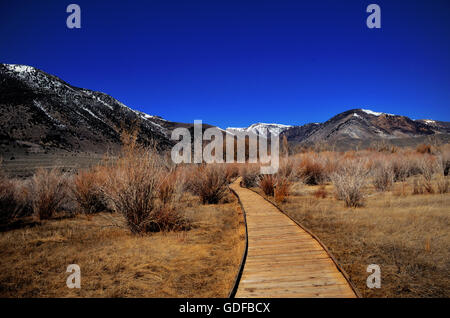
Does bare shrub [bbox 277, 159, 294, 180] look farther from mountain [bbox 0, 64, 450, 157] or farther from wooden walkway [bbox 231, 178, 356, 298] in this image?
mountain [bbox 0, 64, 450, 157]

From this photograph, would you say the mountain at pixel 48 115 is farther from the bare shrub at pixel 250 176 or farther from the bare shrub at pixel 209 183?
the bare shrub at pixel 209 183

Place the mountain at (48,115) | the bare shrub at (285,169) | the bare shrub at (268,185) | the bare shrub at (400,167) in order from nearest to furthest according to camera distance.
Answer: the bare shrub at (268,185)
the bare shrub at (285,169)
the bare shrub at (400,167)
the mountain at (48,115)

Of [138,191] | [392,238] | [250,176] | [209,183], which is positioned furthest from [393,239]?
[250,176]

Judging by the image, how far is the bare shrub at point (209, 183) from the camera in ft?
29.4

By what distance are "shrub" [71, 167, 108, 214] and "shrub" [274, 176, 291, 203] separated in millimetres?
5985

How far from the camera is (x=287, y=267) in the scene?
327cm

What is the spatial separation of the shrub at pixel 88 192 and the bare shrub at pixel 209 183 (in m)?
3.47

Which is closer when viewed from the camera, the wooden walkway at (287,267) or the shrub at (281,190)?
the wooden walkway at (287,267)

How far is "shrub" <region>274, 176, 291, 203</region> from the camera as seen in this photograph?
8439mm

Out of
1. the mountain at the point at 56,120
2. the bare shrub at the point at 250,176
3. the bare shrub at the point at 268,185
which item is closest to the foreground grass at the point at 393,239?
the bare shrub at the point at 268,185

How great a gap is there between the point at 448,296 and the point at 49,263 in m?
5.48

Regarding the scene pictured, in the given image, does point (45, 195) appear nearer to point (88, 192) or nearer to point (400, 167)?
point (88, 192)
